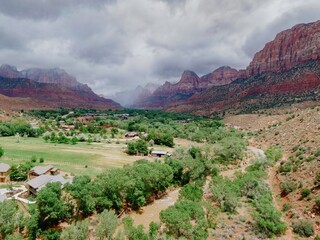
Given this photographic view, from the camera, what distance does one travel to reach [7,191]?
111 feet

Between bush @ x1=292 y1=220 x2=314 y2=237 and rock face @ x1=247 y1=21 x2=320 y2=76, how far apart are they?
445ft

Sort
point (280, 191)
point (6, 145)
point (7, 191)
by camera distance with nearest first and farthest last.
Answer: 1. point (7, 191)
2. point (280, 191)
3. point (6, 145)

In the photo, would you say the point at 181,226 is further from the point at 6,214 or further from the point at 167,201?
the point at 6,214

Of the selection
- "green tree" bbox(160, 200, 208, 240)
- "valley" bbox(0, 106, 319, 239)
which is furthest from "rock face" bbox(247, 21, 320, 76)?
"green tree" bbox(160, 200, 208, 240)

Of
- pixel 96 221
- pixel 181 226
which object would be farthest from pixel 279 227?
pixel 96 221

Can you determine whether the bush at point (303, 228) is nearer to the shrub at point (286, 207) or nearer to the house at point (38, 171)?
the shrub at point (286, 207)

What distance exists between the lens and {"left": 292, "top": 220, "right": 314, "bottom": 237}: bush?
85.9 feet

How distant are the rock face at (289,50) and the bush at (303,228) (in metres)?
136

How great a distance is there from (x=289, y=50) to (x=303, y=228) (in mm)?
159525

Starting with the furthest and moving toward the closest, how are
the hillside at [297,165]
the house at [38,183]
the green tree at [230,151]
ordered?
the green tree at [230,151] < the house at [38,183] < the hillside at [297,165]

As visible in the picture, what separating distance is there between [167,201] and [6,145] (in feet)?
162

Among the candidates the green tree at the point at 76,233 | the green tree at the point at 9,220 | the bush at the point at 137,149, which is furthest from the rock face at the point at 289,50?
the green tree at the point at 9,220

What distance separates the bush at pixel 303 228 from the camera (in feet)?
85.9

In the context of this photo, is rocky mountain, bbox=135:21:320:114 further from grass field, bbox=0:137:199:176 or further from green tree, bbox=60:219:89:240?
green tree, bbox=60:219:89:240
